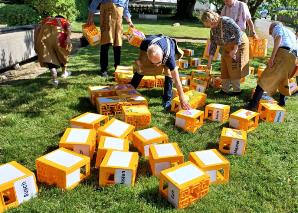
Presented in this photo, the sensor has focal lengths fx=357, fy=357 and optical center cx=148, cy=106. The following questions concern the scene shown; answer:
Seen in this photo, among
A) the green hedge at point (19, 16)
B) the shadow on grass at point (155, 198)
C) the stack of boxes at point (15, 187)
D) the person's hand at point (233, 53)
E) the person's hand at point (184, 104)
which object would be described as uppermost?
the green hedge at point (19, 16)

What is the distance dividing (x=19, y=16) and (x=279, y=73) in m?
9.24

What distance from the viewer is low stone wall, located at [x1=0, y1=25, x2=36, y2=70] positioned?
8.54 metres

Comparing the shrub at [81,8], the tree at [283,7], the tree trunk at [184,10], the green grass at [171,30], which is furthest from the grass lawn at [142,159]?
the tree trunk at [184,10]

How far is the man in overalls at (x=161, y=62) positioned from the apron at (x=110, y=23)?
159 centimetres

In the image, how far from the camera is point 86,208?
3.66 metres

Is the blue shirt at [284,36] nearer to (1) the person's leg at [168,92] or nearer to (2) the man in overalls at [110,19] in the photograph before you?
(1) the person's leg at [168,92]

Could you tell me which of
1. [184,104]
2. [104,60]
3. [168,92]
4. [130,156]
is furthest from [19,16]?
[130,156]

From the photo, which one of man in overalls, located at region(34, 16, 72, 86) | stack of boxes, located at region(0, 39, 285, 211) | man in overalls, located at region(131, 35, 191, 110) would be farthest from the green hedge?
stack of boxes, located at region(0, 39, 285, 211)

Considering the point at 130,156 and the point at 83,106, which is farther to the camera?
the point at 83,106

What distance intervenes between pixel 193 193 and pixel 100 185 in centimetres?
104

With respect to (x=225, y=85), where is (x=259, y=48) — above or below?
above

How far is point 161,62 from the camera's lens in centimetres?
542

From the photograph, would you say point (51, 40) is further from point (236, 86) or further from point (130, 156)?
point (130, 156)

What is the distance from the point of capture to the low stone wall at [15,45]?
8.54 metres
